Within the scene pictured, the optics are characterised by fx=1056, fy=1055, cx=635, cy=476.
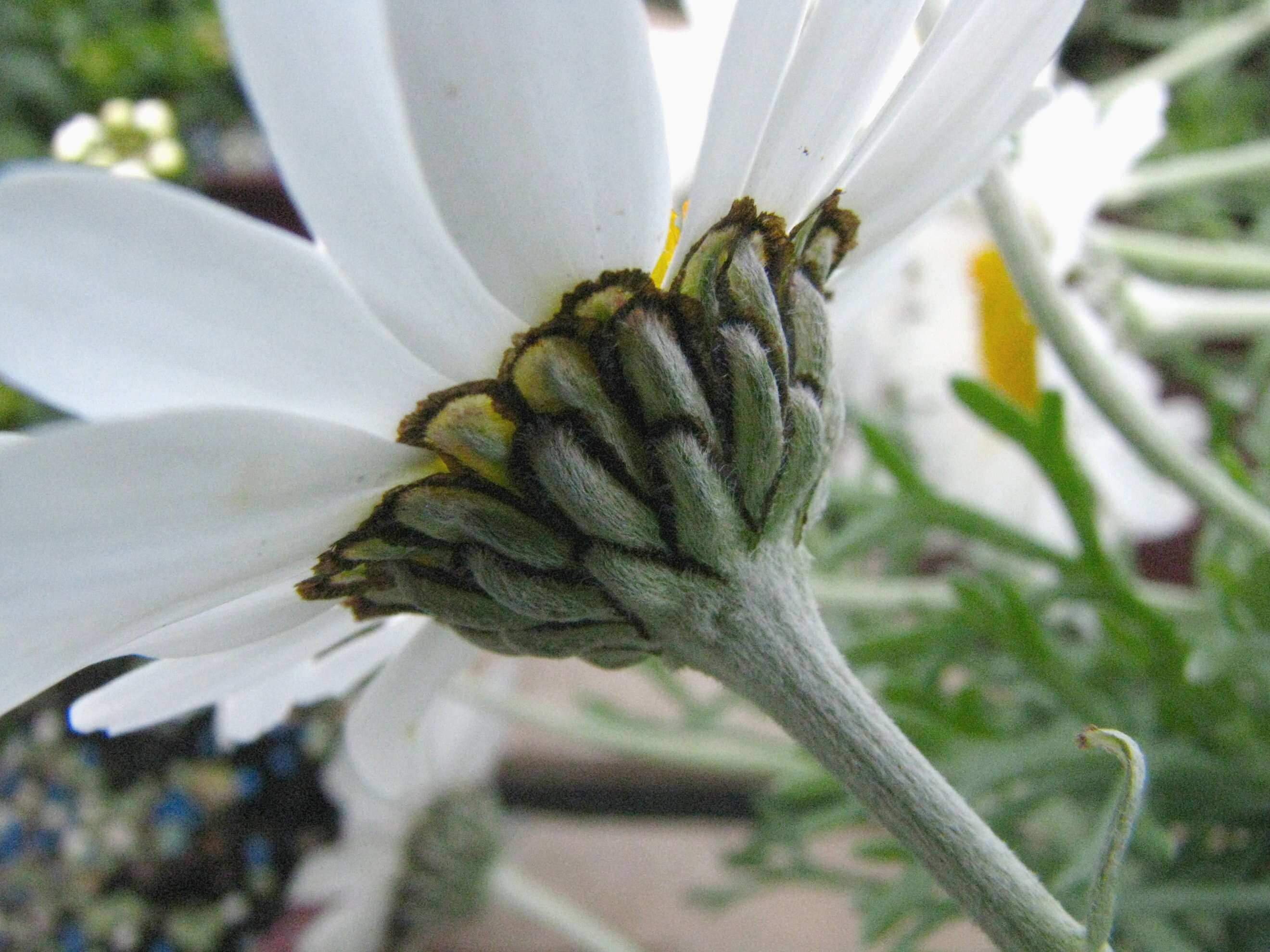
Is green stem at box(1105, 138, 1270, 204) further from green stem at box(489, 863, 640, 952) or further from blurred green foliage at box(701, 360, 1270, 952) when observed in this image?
green stem at box(489, 863, 640, 952)

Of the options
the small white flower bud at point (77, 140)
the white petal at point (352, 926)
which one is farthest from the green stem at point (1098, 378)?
the white petal at point (352, 926)

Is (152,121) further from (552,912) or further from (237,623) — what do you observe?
(552,912)

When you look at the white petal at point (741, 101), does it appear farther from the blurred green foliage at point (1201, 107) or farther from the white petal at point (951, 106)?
the blurred green foliage at point (1201, 107)

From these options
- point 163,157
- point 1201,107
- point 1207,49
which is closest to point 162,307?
point 163,157

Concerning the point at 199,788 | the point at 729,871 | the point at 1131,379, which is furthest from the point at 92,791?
the point at 1131,379

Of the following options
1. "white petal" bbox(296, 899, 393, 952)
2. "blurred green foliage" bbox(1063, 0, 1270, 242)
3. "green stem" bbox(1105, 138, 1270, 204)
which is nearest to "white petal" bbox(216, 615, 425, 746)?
"green stem" bbox(1105, 138, 1270, 204)

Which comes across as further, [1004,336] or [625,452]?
[1004,336]

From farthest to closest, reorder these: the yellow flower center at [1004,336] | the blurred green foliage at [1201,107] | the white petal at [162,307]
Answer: the blurred green foliage at [1201,107] → the yellow flower center at [1004,336] → the white petal at [162,307]

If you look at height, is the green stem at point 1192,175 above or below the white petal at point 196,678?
above
